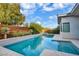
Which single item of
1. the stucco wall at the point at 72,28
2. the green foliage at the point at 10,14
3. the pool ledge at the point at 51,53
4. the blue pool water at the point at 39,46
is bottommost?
the pool ledge at the point at 51,53

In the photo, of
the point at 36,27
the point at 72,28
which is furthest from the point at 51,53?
the point at 72,28

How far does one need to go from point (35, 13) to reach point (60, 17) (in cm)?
70

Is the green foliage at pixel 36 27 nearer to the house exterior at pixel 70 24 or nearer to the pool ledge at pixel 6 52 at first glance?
the house exterior at pixel 70 24

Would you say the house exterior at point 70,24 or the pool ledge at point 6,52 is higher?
the house exterior at point 70,24

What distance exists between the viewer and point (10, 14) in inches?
194

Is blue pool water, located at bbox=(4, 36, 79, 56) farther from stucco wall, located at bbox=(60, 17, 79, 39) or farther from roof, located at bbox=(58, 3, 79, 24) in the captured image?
roof, located at bbox=(58, 3, 79, 24)

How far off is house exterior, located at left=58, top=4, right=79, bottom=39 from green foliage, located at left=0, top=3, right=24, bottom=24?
3.72 feet

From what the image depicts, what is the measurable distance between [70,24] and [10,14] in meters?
1.71

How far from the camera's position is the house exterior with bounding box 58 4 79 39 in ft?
16.1

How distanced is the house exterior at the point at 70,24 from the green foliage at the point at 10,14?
1134 millimetres

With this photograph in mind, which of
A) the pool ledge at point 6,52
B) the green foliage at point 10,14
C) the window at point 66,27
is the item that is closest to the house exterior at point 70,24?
the window at point 66,27

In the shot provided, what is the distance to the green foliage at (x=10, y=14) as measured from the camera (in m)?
4.86

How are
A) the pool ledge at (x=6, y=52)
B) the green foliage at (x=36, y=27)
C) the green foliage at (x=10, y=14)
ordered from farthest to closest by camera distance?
1. the green foliage at (x=36, y=27)
2. the green foliage at (x=10, y=14)
3. the pool ledge at (x=6, y=52)

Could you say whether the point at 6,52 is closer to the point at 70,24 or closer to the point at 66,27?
the point at 66,27
